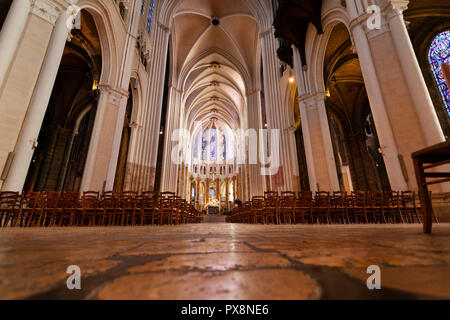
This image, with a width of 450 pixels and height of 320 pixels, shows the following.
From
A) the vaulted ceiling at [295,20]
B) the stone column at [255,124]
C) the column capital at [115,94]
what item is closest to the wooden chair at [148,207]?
the column capital at [115,94]

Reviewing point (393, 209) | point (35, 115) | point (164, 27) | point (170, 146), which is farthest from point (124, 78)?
point (393, 209)

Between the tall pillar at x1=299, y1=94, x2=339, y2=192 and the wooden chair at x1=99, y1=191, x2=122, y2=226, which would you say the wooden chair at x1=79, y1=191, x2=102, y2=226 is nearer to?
the wooden chair at x1=99, y1=191, x2=122, y2=226

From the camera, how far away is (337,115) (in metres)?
13.3

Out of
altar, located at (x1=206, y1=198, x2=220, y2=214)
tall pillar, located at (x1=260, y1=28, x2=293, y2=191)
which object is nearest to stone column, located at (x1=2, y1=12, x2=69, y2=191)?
tall pillar, located at (x1=260, y1=28, x2=293, y2=191)

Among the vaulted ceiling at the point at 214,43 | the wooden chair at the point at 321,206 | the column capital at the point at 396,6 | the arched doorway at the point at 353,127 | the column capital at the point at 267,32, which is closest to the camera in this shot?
the column capital at the point at 396,6

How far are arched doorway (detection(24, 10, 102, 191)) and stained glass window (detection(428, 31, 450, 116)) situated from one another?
1459 centimetres

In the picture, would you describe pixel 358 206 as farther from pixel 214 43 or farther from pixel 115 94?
pixel 214 43

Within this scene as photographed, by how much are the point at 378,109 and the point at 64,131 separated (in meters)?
14.6

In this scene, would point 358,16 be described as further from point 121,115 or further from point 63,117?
point 63,117

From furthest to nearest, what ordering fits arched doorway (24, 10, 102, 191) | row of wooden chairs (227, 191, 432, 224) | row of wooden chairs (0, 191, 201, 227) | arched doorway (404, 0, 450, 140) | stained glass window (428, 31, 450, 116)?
arched doorway (24, 10, 102, 191) < stained glass window (428, 31, 450, 116) < arched doorway (404, 0, 450, 140) < row of wooden chairs (227, 191, 432, 224) < row of wooden chairs (0, 191, 201, 227)

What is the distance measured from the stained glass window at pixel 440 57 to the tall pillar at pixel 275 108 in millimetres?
5853

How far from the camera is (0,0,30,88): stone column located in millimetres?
3658

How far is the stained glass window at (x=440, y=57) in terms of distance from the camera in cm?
766

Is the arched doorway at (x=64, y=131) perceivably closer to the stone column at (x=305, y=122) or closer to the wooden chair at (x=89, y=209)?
the wooden chair at (x=89, y=209)
